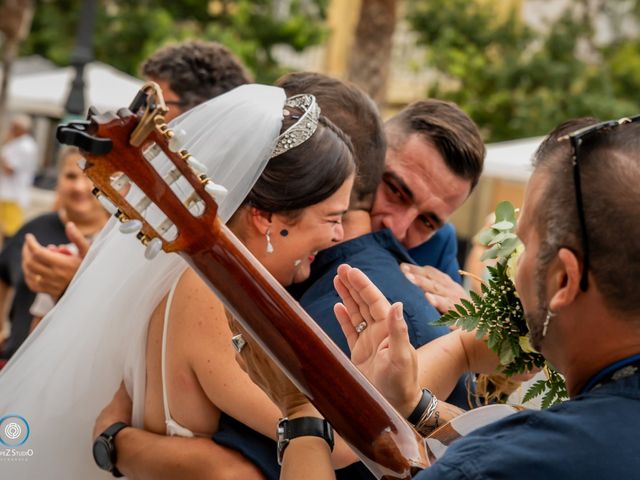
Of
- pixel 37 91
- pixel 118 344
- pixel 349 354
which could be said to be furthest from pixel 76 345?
pixel 37 91

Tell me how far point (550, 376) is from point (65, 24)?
831 inches

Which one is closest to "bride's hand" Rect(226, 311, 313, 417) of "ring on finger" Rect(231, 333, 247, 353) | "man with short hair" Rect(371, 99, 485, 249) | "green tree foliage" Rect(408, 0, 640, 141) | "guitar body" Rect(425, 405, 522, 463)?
"ring on finger" Rect(231, 333, 247, 353)

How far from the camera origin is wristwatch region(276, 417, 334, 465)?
2.43m

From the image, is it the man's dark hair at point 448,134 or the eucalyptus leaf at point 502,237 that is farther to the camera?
the man's dark hair at point 448,134

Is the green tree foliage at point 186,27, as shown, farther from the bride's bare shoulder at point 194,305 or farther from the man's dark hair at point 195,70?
the bride's bare shoulder at point 194,305

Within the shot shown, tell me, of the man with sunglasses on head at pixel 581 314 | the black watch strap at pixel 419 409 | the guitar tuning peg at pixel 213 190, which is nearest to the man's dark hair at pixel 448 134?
the black watch strap at pixel 419 409

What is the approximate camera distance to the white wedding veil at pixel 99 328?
9.70 ft

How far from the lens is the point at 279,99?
305 cm

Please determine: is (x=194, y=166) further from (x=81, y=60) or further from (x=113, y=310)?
(x=81, y=60)

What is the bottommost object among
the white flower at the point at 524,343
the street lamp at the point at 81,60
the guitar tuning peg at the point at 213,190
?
the street lamp at the point at 81,60

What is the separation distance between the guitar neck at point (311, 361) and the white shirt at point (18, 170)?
11939 millimetres

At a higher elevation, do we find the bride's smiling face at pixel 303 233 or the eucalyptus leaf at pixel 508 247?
the eucalyptus leaf at pixel 508 247

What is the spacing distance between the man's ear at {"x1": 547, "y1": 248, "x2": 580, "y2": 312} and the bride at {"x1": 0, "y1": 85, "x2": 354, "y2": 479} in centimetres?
Answer: 112

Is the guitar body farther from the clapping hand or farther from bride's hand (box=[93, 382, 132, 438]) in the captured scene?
the clapping hand
